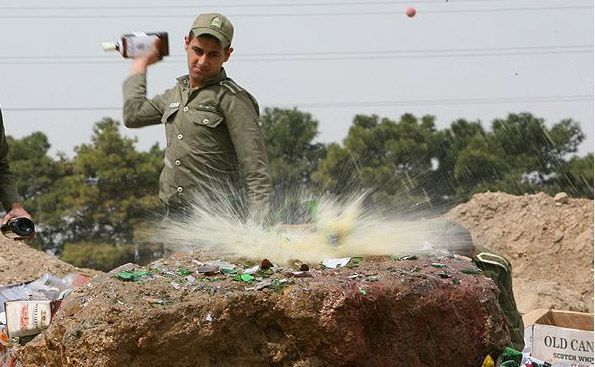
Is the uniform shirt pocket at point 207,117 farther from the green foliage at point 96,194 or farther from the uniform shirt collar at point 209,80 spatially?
the green foliage at point 96,194

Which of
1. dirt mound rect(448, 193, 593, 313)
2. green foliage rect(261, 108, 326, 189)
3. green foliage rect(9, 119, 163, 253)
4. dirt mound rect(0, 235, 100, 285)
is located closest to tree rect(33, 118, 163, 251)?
green foliage rect(9, 119, 163, 253)

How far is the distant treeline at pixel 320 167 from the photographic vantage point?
24.9m

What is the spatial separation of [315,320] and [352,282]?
27 centimetres

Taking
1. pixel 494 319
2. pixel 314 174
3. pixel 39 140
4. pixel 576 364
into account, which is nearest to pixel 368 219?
pixel 494 319

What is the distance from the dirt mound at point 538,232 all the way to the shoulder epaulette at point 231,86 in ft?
37.1

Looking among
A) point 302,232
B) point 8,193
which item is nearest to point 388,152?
point 8,193

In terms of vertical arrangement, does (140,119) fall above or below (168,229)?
above

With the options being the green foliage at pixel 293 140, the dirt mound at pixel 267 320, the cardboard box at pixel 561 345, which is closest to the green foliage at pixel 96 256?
the green foliage at pixel 293 140

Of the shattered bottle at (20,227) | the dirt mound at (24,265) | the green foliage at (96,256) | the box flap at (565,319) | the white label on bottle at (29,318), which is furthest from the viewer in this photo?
the green foliage at (96,256)

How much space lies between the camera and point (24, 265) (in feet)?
34.4

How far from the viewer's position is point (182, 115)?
20.7ft

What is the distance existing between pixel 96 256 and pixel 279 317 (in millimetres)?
19377

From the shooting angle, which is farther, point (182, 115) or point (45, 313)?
point (182, 115)

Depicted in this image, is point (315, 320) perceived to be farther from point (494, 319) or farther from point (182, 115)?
point (182, 115)
